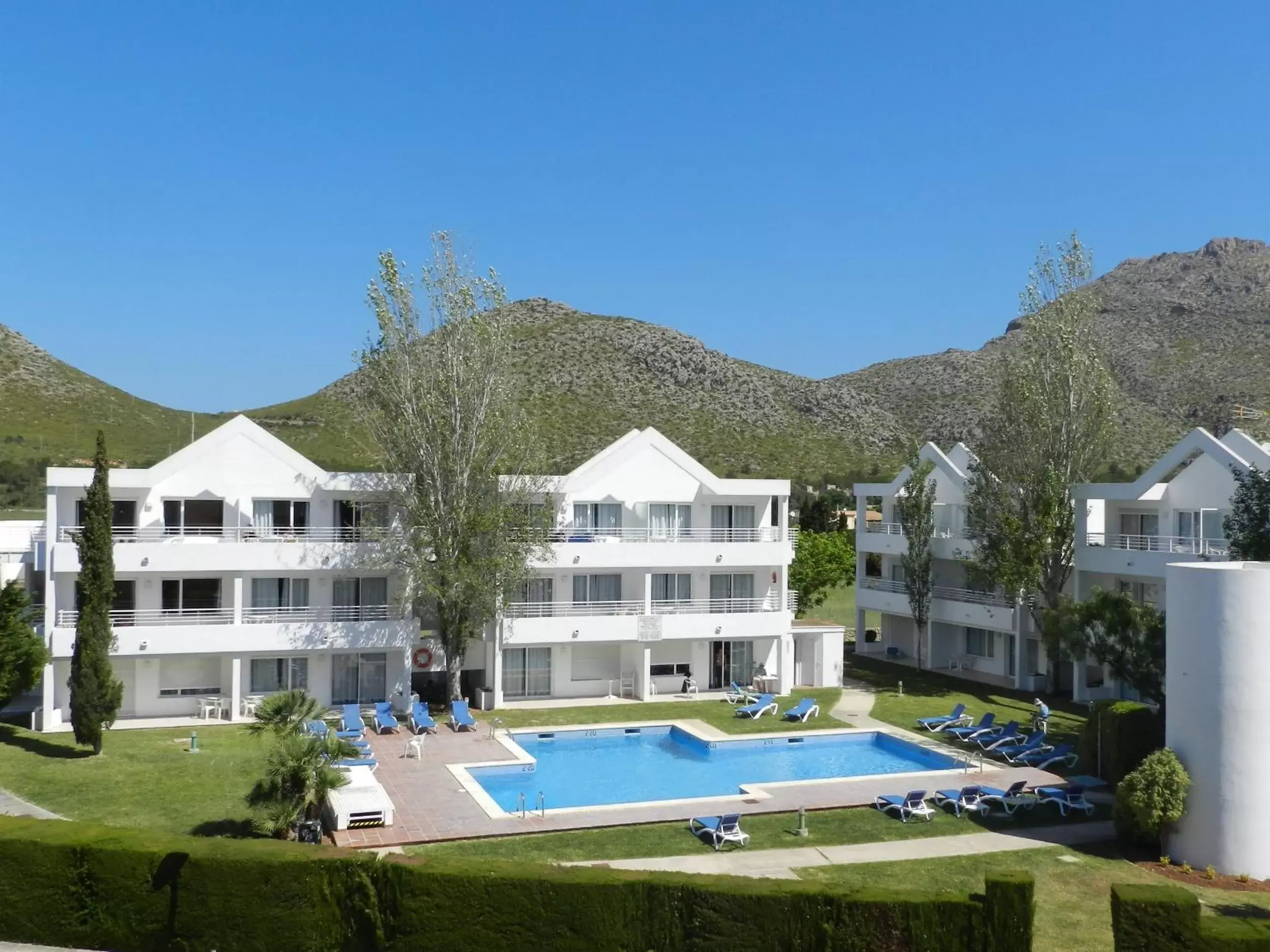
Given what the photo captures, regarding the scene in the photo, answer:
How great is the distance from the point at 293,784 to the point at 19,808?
22.7ft

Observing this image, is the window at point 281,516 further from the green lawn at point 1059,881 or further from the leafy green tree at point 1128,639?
the leafy green tree at point 1128,639

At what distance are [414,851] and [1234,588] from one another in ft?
48.2

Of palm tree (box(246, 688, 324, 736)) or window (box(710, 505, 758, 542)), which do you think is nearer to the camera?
palm tree (box(246, 688, 324, 736))

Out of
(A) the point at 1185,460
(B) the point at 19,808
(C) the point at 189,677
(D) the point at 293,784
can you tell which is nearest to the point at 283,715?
(D) the point at 293,784

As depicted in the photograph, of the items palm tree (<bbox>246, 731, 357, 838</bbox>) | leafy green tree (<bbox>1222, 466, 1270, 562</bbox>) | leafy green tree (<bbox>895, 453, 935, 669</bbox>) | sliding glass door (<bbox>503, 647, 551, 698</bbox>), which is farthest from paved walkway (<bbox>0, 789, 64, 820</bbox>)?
leafy green tree (<bbox>895, 453, 935, 669</bbox>)

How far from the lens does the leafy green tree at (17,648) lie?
25.0 m

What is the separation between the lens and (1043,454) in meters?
36.2

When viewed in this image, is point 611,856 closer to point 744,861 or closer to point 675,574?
point 744,861

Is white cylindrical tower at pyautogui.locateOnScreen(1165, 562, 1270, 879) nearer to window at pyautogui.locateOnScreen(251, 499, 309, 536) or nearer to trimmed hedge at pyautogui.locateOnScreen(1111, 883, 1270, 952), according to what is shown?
trimmed hedge at pyautogui.locateOnScreen(1111, 883, 1270, 952)

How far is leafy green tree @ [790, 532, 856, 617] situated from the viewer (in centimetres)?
4916

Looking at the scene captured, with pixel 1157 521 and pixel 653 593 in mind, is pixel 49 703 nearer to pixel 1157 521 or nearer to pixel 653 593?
pixel 653 593

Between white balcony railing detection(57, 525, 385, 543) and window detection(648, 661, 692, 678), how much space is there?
10.4 meters

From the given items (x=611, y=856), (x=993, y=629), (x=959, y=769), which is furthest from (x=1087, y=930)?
(x=993, y=629)

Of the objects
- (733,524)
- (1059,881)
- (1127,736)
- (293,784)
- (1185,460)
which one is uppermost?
(1185,460)
